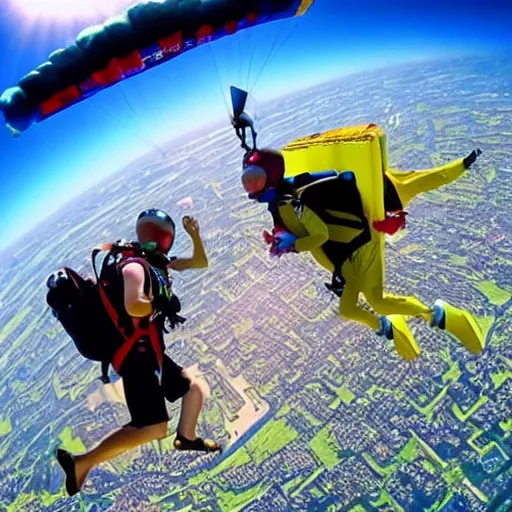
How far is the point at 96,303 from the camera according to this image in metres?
2.78

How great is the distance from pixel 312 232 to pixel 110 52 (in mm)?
2028

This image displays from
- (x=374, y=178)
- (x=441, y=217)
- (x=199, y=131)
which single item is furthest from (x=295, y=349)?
(x=199, y=131)

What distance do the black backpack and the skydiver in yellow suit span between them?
1.14 meters

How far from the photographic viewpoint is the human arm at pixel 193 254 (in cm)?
354

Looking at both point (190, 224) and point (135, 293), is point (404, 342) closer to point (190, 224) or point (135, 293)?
point (190, 224)

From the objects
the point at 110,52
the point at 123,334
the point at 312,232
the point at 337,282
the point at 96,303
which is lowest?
the point at 337,282

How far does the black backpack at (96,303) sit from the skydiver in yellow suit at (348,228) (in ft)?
3.75

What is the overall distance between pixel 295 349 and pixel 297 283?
3.79m

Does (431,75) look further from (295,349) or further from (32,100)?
(32,100)

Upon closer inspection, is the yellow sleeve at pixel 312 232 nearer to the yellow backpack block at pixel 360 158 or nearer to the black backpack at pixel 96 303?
the yellow backpack block at pixel 360 158

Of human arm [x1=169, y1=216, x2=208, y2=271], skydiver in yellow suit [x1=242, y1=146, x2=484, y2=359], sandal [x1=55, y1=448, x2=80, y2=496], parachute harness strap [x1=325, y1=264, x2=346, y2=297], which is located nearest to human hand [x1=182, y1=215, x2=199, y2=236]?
human arm [x1=169, y1=216, x2=208, y2=271]

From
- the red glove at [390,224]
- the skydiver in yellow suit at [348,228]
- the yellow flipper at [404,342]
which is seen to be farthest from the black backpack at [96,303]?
Result: the yellow flipper at [404,342]

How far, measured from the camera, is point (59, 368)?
76.0ft

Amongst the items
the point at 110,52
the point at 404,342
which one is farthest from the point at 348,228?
the point at 110,52
